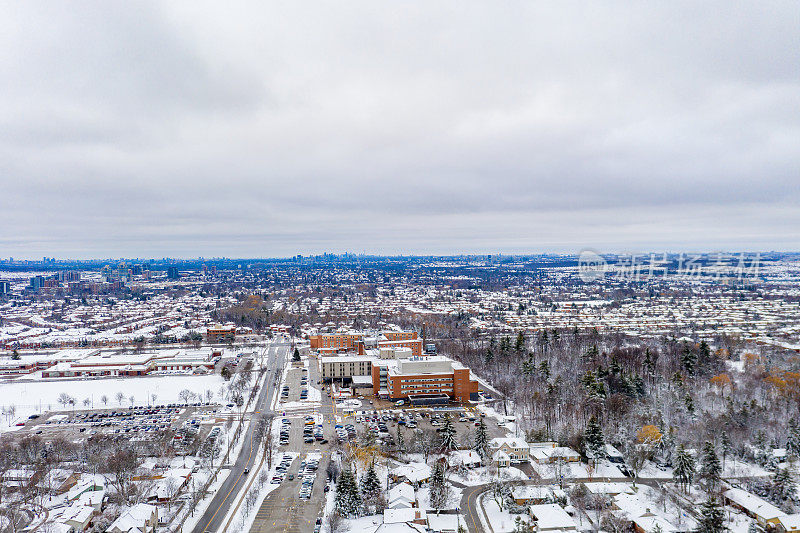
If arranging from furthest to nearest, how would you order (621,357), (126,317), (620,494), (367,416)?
(126,317) → (621,357) → (367,416) → (620,494)

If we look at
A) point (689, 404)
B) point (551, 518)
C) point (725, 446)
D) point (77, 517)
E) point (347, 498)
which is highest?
point (689, 404)

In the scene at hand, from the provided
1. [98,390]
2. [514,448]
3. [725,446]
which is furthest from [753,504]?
[98,390]

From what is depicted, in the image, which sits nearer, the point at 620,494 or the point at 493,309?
the point at 620,494

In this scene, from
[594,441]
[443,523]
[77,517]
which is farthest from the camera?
[594,441]

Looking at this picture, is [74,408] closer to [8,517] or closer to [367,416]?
[8,517]

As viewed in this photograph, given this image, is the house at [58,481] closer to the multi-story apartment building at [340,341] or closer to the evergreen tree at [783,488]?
the multi-story apartment building at [340,341]

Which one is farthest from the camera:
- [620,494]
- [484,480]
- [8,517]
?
[484,480]

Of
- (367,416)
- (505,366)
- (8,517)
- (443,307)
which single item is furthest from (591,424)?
(443,307)

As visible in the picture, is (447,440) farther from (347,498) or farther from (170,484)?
(170,484)
